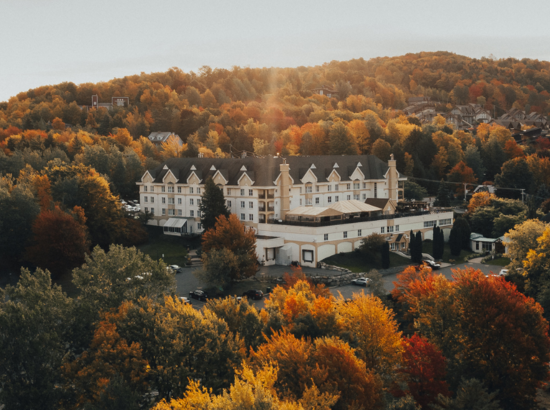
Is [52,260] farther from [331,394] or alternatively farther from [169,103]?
[169,103]

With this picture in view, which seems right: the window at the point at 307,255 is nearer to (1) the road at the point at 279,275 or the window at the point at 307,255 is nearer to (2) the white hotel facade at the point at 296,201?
(2) the white hotel facade at the point at 296,201

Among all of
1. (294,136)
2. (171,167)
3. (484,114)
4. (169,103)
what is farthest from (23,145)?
(484,114)

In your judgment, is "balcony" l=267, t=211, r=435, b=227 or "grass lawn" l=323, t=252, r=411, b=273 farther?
"balcony" l=267, t=211, r=435, b=227

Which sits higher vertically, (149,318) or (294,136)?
(294,136)

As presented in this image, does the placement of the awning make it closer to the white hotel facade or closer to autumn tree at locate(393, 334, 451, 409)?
the white hotel facade

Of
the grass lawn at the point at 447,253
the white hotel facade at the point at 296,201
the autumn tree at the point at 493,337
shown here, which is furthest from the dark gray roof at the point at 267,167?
the autumn tree at the point at 493,337

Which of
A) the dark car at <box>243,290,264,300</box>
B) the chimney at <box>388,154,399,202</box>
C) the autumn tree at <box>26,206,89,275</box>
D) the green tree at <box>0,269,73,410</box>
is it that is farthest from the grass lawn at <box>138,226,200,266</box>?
the green tree at <box>0,269,73,410</box>
